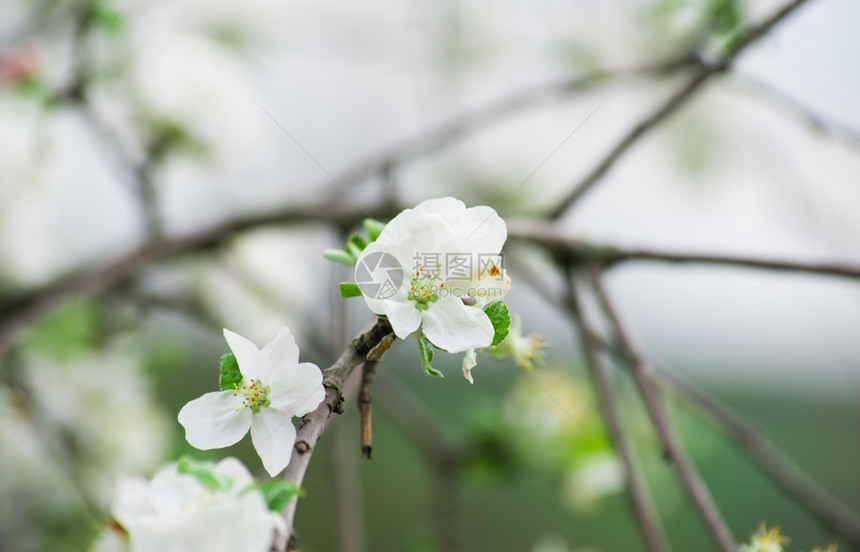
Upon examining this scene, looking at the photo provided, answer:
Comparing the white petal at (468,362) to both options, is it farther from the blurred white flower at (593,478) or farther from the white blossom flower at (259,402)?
the blurred white flower at (593,478)

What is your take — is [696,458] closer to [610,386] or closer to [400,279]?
[610,386]

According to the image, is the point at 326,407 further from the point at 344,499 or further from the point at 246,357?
the point at 344,499

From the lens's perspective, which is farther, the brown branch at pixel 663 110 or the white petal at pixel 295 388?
the brown branch at pixel 663 110

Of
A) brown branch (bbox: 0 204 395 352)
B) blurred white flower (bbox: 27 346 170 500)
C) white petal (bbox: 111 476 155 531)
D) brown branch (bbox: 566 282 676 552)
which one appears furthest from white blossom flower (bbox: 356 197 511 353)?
blurred white flower (bbox: 27 346 170 500)

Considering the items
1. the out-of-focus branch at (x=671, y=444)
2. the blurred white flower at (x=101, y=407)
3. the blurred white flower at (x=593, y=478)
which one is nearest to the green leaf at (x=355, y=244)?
the out-of-focus branch at (x=671, y=444)

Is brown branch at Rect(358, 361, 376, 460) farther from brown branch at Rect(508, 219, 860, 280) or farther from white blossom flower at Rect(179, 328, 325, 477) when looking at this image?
brown branch at Rect(508, 219, 860, 280)
